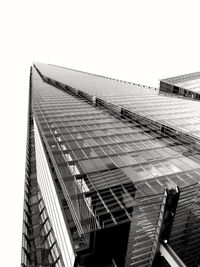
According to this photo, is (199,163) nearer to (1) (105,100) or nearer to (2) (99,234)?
(2) (99,234)

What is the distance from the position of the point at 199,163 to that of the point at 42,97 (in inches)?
1772

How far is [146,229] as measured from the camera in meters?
16.4

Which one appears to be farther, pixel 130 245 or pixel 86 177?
pixel 86 177

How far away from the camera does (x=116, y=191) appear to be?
19.5 meters

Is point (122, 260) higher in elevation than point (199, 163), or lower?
lower

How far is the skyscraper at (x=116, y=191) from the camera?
16266 millimetres

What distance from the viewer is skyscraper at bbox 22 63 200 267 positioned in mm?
16266

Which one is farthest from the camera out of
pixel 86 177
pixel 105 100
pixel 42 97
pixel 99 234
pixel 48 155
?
pixel 42 97

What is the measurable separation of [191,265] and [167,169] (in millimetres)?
8838

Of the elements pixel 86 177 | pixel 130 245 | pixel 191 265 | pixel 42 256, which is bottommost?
pixel 42 256

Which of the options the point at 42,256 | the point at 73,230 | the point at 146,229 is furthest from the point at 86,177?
the point at 42,256

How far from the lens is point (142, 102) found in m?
54.4

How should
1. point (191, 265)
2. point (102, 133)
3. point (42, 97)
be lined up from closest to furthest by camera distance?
point (191, 265) < point (102, 133) < point (42, 97)

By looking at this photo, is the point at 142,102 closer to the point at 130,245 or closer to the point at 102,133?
the point at 102,133
